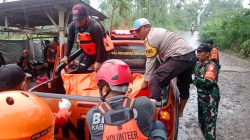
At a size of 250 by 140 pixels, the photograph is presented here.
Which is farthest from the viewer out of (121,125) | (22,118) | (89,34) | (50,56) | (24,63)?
(50,56)

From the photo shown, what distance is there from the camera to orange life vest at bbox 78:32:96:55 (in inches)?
180

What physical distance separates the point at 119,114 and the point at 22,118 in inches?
23.3

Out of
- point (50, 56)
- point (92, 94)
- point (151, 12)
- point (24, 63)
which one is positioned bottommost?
point (24, 63)

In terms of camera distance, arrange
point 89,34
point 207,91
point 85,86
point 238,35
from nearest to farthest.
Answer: point 85,86, point 207,91, point 89,34, point 238,35

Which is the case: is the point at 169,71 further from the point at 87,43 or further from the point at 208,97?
the point at 87,43

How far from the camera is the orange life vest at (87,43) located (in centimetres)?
457

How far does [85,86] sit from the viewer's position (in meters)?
4.12

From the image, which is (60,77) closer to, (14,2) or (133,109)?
(133,109)

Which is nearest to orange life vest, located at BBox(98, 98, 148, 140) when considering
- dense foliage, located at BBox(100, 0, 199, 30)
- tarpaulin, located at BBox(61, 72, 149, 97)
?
tarpaulin, located at BBox(61, 72, 149, 97)

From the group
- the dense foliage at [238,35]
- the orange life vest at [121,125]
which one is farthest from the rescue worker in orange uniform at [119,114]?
the dense foliage at [238,35]

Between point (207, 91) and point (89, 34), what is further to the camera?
point (89, 34)

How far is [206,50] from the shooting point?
4.35 metres

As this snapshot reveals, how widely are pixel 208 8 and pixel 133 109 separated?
234 feet

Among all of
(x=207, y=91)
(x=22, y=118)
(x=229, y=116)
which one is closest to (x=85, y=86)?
(x=207, y=91)
